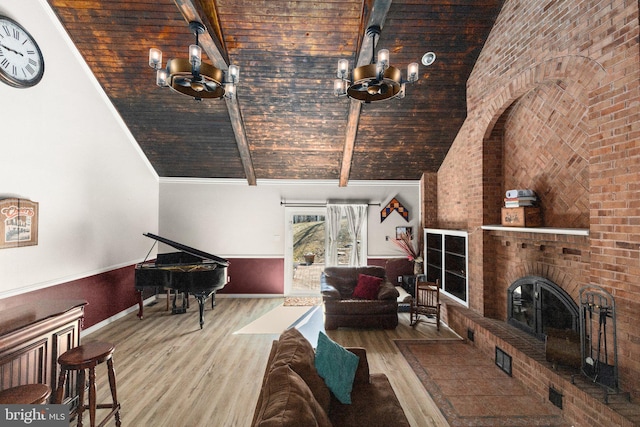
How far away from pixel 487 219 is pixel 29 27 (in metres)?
6.19

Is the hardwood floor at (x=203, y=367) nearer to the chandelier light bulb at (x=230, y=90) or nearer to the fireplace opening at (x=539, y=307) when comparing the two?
the fireplace opening at (x=539, y=307)

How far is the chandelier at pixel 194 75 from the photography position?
9.43 feet

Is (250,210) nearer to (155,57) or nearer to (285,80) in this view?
(285,80)

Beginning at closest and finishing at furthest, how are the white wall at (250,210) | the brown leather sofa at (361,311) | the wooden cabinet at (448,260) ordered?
1. the brown leather sofa at (361,311)
2. the wooden cabinet at (448,260)
3. the white wall at (250,210)

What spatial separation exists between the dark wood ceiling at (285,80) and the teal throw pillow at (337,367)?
11.7 feet

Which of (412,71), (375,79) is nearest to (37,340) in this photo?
(375,79)

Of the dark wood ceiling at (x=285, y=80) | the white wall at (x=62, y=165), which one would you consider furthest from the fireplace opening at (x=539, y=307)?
the white wall at (x=62, y=165)

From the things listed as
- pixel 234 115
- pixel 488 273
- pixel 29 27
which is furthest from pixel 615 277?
pixel 29 27

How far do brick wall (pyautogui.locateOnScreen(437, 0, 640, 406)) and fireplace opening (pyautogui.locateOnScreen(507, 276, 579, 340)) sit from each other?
168 millimetres

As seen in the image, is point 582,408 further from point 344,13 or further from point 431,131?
point 344,13

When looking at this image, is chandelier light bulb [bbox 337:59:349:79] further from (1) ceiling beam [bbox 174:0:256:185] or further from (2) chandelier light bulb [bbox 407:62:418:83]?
(1) ceiling beam [bbox 174:0:256:185]

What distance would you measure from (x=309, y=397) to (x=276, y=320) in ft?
12.4

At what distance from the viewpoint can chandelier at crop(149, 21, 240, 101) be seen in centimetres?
288

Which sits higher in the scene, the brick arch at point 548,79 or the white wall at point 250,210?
the brick arch at point 548,79
